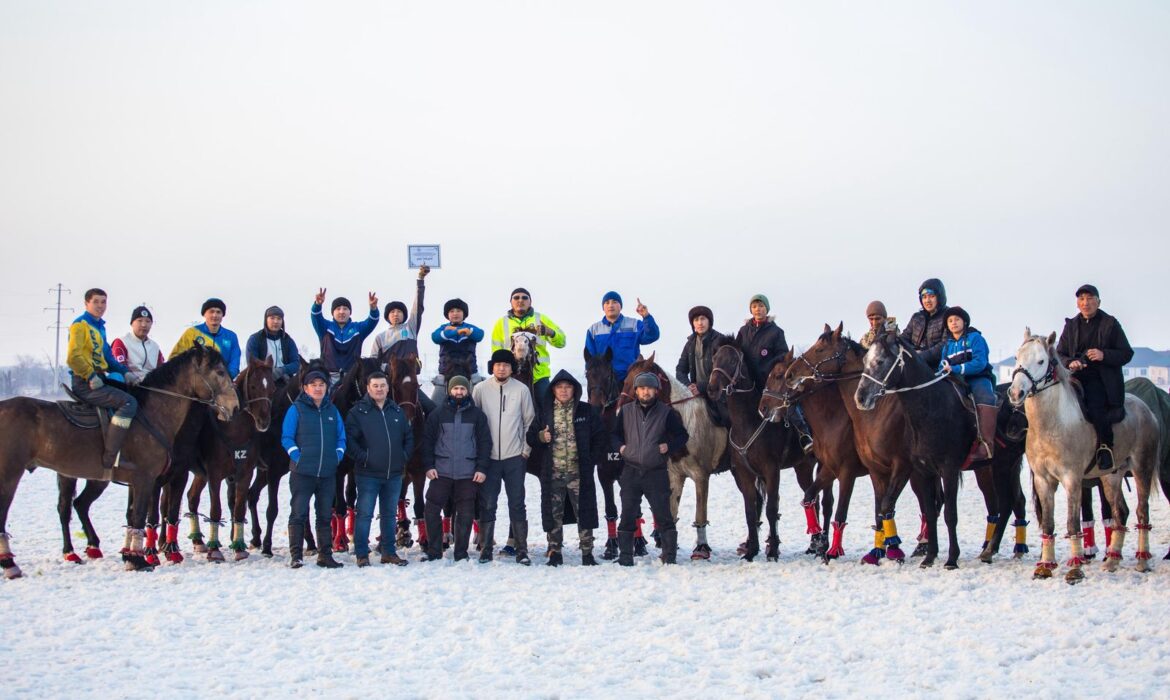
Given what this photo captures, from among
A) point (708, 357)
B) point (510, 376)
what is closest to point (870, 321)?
point (708, 357)

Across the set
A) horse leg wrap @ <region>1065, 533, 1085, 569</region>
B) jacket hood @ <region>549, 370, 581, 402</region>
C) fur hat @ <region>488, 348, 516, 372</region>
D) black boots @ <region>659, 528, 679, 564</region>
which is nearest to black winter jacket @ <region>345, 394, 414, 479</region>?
fur hat @ <region>488, 348, 516, 372</region>

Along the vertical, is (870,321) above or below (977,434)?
above

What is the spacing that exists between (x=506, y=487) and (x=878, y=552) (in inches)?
157

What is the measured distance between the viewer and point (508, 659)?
7.39 meters

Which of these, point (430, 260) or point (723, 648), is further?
point (430, 260)

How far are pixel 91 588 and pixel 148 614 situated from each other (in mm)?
1487

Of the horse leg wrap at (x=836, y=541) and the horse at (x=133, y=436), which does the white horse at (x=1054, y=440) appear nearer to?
the horse leg wrap at (x=836, y=541)

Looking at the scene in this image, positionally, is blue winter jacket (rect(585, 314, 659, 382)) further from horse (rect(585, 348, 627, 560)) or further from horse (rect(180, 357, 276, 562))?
horse (rect(180, 357, 276, 562))

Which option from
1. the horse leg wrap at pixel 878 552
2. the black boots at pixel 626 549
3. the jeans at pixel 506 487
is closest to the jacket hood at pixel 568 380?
the jeans at pixel 506 487

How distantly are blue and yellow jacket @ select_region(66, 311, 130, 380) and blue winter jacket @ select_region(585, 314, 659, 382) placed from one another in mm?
5224

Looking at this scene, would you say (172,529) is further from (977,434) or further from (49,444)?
(977,434)

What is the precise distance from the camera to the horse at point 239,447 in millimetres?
11391

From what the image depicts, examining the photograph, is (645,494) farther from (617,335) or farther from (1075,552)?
(1075,552)

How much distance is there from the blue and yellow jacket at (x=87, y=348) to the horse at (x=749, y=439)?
6.38m
